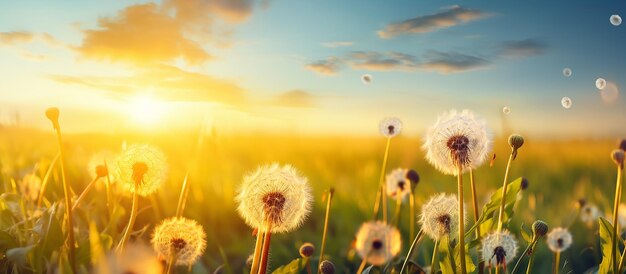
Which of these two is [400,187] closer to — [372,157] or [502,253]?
[502,253]

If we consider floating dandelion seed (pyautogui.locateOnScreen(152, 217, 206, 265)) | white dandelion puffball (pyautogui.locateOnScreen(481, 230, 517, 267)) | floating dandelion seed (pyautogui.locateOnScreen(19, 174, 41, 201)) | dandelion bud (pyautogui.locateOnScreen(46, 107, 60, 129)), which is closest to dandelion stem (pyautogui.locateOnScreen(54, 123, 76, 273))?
dandelion bud (pyautogui.locateOnScreen(46, 107, 60, 129))

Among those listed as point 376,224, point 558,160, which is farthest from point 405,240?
point 558,160

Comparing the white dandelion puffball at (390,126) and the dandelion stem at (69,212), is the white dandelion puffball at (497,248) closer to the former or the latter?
the white dandelion puffball at (390,126)

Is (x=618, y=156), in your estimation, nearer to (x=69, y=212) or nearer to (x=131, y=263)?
(x=131, y=263)

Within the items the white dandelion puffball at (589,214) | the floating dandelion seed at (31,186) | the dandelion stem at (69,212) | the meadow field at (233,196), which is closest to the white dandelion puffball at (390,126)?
the meadow field at (233,196)

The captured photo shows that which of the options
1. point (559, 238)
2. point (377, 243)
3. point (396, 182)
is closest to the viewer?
point (377, 243)

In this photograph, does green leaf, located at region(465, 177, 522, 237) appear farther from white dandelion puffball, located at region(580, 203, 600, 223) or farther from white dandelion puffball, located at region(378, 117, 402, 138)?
white dandelion puffball, located at region(580, 203, 600, 223)

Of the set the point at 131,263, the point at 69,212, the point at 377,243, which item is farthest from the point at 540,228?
the point at 69,212
